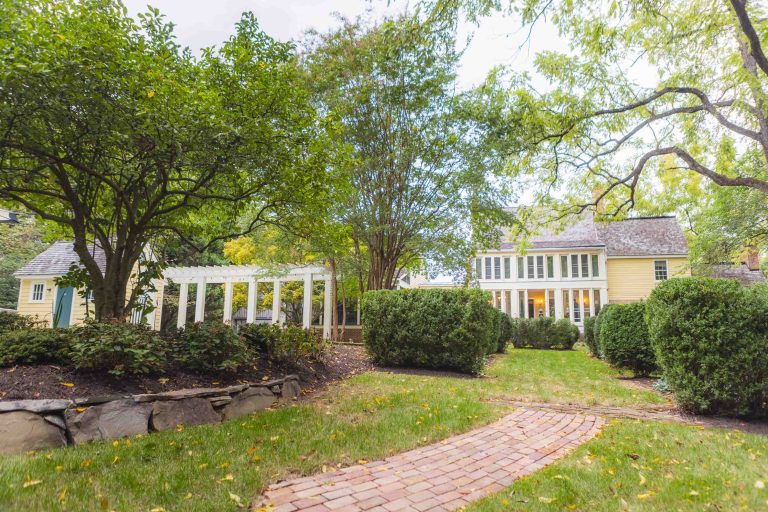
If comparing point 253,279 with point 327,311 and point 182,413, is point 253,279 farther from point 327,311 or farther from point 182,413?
point 182,413

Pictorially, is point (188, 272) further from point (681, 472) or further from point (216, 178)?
point (681, 472)

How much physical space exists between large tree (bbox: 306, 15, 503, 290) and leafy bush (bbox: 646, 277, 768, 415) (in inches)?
252

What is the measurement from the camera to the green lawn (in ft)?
8.61

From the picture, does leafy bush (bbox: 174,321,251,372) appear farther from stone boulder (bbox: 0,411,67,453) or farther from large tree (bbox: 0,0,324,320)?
stone boulder (bbox: 0,411,67,453)

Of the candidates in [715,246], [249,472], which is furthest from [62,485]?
[715,246]

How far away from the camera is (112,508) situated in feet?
8.11

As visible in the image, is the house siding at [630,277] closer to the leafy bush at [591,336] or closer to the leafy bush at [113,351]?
the leafy bush at [591,336]

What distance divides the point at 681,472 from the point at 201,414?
450 centimetres

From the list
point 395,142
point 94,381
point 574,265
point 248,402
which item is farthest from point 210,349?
point 574,265

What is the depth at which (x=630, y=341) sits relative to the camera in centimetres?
898

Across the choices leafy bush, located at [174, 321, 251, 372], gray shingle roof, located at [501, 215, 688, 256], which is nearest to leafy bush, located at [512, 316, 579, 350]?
gray shingle roof, located at [501, 215, 688, 256]

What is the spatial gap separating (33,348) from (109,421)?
1.47 m

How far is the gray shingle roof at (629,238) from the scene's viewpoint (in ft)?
84.2

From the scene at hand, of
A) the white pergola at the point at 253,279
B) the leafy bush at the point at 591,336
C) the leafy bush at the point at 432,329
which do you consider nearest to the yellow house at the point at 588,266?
the leafy bush at the point at 591,336
